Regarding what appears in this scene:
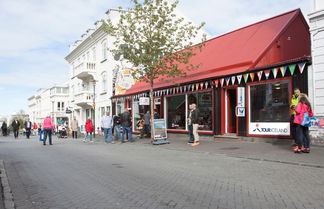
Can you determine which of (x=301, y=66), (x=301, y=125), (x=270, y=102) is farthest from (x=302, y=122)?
(x=270, y=102)

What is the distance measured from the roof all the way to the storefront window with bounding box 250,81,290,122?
1.23 metres

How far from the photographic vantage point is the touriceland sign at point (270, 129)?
43.4 feet

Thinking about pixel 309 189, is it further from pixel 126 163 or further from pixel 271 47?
pixel 271 47

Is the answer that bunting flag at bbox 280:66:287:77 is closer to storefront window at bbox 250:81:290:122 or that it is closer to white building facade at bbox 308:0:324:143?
storefront window at bbox 250:81:290:122

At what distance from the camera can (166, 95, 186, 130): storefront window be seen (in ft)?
64.4

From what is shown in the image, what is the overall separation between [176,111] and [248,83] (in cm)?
638

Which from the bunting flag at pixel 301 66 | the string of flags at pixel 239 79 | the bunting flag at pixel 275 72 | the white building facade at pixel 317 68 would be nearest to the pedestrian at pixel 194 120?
the string of flags at pixel 239 79

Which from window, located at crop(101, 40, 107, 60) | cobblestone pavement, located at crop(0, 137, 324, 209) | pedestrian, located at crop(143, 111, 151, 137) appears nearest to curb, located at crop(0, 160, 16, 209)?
cobblestone pavement, located at crop(0, 137, 324, 209)

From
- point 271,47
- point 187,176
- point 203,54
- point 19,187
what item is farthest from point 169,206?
point 203,54

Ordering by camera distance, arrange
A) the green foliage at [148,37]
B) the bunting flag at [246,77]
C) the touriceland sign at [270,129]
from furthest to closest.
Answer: the green foliage at [148,37] → the bunting flag at [246,77] → the touriceland sign at [270,129]

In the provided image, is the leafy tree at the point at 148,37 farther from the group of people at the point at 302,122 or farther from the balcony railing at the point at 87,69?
the balcony railing at the point at 87,69

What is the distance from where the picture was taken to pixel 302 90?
1264cm

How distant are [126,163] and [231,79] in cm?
773

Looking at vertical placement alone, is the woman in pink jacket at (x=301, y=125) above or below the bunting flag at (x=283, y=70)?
below
